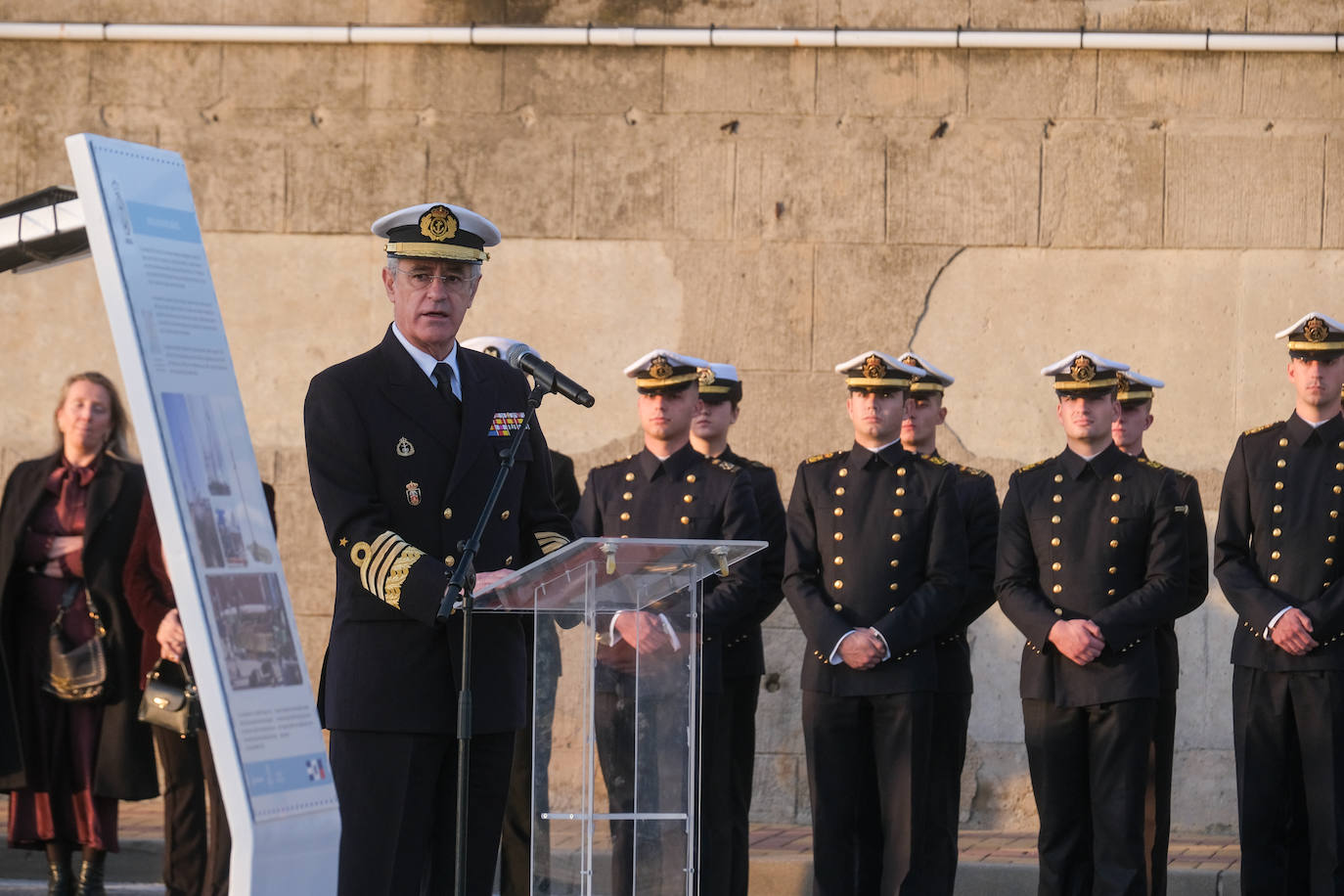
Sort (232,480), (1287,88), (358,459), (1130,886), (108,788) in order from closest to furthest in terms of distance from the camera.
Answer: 1. (232,480)
2. (358,459)
3. (1130,886)
4. (108,788)
5. (1287,88)

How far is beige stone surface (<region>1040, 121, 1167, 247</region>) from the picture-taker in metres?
9.13

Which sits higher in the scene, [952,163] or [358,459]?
[952,163]

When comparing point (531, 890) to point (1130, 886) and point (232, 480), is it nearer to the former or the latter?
point (232, 480)

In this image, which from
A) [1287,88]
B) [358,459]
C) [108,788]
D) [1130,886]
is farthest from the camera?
[1287,88]

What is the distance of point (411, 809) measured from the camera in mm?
4125

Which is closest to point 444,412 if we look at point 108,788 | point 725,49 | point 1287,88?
point 108,788

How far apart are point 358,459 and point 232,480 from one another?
24.1 inches

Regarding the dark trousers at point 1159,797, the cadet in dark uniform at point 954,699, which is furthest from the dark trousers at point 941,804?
the dark trousers at point 1159,797

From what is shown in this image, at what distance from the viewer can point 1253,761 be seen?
6.71 metres

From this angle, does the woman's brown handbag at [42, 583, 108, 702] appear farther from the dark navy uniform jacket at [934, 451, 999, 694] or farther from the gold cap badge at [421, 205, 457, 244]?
the gold cap badge at [421, 205, 457, 244]

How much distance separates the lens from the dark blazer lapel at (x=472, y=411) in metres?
4.23

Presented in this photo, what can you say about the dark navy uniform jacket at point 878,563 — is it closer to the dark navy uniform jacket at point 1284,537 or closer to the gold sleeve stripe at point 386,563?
the dark navy uniform jacket at point 1284,537

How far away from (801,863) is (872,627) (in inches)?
62.1

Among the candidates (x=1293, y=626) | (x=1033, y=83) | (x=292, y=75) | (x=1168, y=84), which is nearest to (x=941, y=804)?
(x=1293, y=626)
